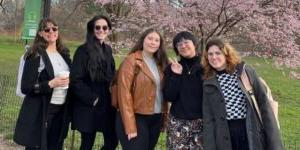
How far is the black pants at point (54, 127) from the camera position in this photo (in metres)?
5.45

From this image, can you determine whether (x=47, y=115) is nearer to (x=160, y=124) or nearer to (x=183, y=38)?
(x=160, y=124)

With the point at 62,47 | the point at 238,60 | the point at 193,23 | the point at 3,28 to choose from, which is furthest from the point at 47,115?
the point at 3,28

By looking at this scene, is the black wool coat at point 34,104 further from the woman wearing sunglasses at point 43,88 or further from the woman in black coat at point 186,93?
the woman in black coat at point 186,93

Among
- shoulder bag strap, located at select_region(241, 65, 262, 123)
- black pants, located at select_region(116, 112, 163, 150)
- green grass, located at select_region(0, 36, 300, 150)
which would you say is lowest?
green grass, located at select_region(0, 36, 300, 150)

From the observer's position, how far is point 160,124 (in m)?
5.44

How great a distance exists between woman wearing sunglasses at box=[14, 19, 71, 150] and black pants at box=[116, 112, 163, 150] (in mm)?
656

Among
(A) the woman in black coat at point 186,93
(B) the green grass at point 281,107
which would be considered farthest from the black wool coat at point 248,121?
(B) the green grass at point 281,107

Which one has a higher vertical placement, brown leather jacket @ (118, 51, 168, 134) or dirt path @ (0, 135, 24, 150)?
brown leather jacket @ (118, 51, 168, 134)

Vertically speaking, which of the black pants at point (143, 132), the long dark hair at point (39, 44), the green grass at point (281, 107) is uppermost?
the long dark hair at point (39, 44)

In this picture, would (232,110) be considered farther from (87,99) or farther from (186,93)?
(87,99)

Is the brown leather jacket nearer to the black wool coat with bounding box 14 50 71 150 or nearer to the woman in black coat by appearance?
the woman in black coat

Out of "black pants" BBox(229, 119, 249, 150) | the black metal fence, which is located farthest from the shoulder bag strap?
the black metal fence

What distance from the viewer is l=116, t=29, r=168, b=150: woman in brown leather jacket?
17.1ft

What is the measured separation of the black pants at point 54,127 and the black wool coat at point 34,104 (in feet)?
0.24
